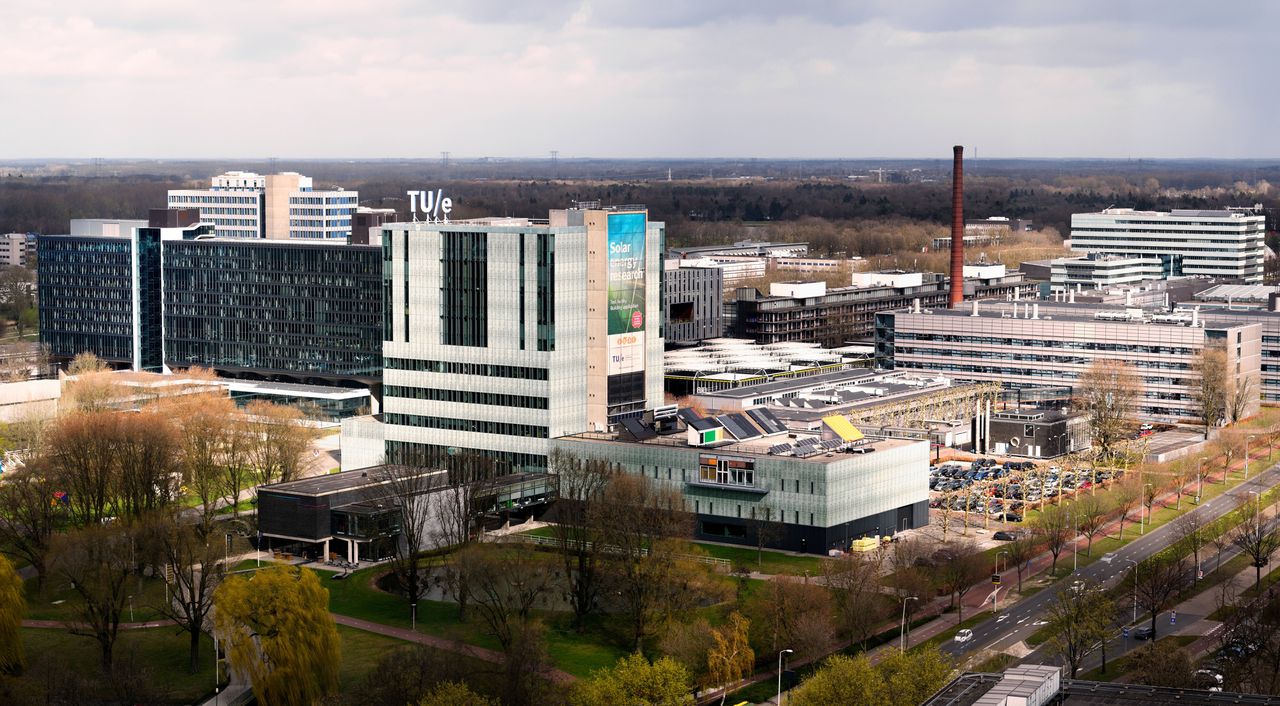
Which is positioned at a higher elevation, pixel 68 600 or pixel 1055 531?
pixel 1055 531

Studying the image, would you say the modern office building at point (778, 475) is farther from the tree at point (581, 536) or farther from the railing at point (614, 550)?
the tree at point (581, 536)

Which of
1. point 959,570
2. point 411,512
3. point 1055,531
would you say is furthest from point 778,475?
point 411,512

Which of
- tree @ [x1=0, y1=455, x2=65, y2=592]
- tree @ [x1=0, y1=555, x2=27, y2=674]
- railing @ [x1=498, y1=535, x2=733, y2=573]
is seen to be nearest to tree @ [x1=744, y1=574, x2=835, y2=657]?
railing @ [x1=498, y1=535, x2=733, y2=573]

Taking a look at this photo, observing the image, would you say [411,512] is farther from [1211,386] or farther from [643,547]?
[1211,386]

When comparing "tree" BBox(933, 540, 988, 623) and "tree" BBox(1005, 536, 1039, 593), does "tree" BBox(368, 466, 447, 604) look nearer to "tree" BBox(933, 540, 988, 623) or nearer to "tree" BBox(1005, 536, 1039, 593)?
"tree" BBox(933, 540, 988, 623)

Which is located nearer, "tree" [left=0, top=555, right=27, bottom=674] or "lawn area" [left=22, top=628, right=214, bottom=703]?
"tree" [left=0, top=555, right=27, bottom=674]

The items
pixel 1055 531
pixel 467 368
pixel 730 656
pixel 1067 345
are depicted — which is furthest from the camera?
pixel 1067 345
